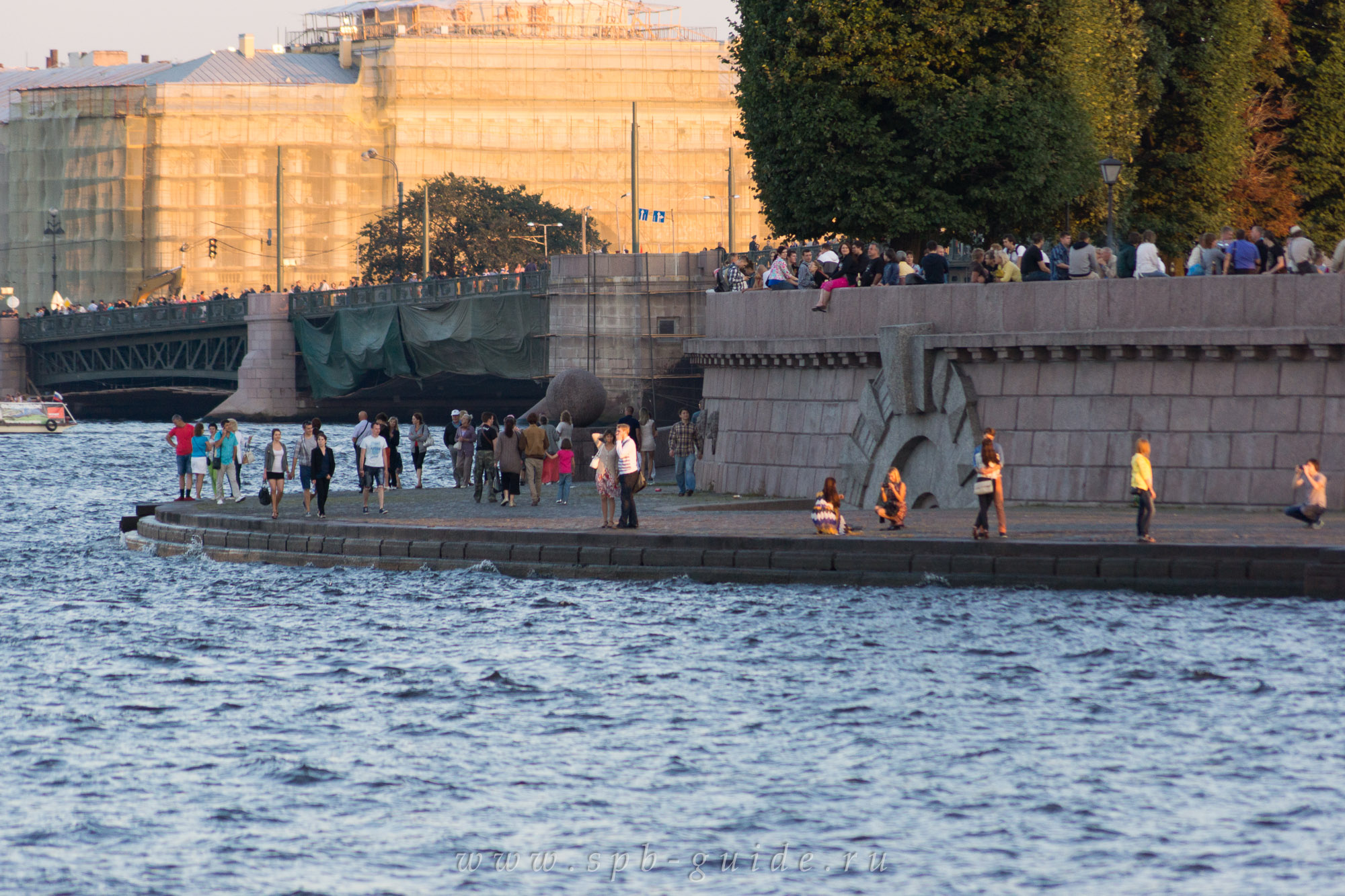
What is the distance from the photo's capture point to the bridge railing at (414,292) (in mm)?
66188

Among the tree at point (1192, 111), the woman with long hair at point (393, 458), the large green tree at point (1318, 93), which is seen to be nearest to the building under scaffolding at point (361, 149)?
the large green tree at point (1318, 93)

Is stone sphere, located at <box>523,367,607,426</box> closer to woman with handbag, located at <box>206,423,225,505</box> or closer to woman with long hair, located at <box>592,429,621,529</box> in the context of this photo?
woman with handbag, located at <box>206,423,225,505</box>

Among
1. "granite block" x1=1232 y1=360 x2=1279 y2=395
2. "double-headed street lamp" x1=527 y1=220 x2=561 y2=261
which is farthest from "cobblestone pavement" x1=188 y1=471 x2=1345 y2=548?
"double-headed street lamp" x1=527 y1=220 x2=561 y2=261

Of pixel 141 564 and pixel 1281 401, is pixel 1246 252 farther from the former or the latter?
pixel 141 564

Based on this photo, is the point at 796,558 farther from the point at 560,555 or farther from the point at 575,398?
the point at 575,398

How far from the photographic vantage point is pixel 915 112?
3575 cm

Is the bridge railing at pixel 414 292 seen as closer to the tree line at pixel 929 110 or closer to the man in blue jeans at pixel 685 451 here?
the tree line at pixel 929 110

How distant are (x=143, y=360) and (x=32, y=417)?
17.9ft

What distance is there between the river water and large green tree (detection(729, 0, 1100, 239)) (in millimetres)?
12729

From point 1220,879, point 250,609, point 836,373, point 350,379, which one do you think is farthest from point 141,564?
point 350,379

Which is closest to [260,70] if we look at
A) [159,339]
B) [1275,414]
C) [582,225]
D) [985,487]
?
[582,225]

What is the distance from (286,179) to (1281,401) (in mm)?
85666

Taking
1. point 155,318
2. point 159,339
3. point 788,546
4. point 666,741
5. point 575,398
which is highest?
point 155,318

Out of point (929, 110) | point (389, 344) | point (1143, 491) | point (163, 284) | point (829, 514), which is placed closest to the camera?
point (1143, 491)
